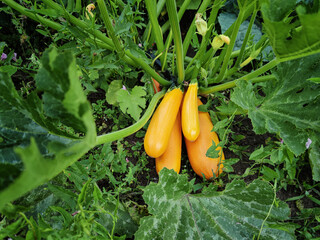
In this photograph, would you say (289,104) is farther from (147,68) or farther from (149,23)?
(149,23)

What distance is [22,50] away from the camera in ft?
6.69

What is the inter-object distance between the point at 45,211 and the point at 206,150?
2.84 feet

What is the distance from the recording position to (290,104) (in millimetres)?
1291

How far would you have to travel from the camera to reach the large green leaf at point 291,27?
2.93ft

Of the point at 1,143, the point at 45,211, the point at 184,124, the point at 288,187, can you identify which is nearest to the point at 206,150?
the point at 184,124

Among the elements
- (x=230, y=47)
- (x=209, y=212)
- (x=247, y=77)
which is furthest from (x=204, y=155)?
(x=230, y=47)

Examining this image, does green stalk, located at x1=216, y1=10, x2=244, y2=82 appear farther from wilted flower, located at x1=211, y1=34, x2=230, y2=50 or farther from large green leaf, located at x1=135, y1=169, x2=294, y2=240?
large green leaf, located at x1=135, y1=169, x2=294, y2=240

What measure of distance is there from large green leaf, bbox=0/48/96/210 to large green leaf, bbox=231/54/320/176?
75cm

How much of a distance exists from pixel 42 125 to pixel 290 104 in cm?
104

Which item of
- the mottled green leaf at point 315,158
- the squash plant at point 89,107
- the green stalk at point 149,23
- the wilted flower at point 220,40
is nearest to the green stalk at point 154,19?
the squash plant at point 89,107

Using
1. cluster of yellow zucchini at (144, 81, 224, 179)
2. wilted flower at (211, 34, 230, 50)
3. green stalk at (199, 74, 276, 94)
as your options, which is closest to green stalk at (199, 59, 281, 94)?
green stalk at (199, 74, 276, 94)

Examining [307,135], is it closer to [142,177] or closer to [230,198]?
[230,198]

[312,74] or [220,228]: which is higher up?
[312,74]

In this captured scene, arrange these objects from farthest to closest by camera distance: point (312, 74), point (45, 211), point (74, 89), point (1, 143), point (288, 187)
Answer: point (288, 187) < point (312, 74) < point (45, 211) < point (1, 143) < point (74, 89)
